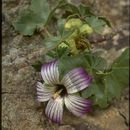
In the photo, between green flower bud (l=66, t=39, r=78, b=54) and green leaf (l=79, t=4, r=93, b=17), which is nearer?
green flower bud (l=66, t=39, r=78, b=54)

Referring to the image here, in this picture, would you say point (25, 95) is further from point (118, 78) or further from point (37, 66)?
point (118, 78)


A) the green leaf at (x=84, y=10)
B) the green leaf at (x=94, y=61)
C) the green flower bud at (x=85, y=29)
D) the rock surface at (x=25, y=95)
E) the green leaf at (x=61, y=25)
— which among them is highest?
the green leaf at (x=84, y=10)

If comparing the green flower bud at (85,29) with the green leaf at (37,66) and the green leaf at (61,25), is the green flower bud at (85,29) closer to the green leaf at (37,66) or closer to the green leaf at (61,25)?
the green leaf at (61,25)

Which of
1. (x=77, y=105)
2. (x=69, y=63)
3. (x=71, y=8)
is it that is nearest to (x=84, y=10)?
(x=71, y=8)

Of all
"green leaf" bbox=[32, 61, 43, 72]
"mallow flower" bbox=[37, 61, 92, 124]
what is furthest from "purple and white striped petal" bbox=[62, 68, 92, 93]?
"green leaf" bbox=[32, 61, 43, 72]

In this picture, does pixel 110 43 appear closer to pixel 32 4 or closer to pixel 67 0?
pixel 67 0

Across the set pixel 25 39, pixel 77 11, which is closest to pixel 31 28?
pixel 25 39

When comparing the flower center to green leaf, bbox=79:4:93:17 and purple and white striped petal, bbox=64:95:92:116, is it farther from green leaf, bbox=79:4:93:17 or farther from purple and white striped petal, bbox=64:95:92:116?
green leaf, bbox=79:4:93:17

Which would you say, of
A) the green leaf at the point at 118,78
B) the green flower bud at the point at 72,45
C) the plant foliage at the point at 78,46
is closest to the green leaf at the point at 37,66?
the plant foliage at the point at 78,46
